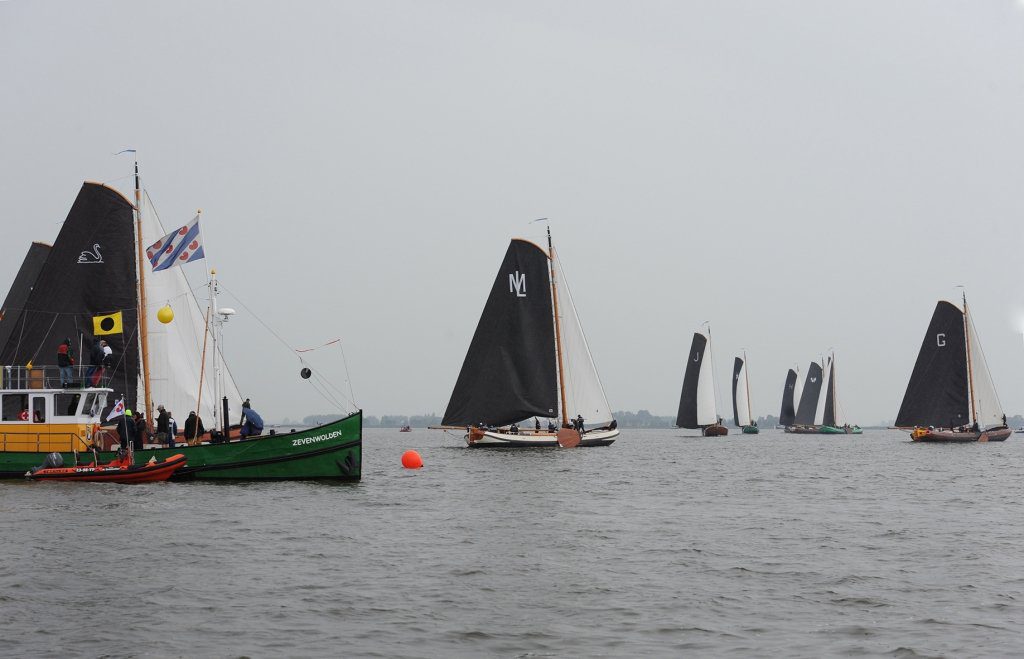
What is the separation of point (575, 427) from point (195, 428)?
33.7 m

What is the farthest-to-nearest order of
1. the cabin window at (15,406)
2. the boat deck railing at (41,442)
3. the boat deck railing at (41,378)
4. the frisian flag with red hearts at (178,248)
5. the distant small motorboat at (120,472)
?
the frisian flag with red hearts at (178,248) < the boat deck railing at (41,378) < the cabin window at (15,406) < the boat deck railing at (41,442) < the distant small motorboat at (120,472)

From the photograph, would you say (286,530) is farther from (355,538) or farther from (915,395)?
(915,395)

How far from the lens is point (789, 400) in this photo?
17612 centimetres

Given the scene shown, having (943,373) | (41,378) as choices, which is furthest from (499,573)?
(943,373)

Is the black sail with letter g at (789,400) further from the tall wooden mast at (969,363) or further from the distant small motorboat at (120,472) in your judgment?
the distant small motorboat at (120,472)

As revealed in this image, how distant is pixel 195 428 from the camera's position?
40688mm

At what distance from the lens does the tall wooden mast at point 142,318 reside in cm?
4303

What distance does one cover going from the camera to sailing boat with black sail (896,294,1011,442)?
8662 centimetres

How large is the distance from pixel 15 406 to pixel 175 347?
33.3ft

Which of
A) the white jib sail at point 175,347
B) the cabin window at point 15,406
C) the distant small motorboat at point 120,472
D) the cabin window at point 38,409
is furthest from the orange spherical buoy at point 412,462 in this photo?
the cabin window at point 15,406

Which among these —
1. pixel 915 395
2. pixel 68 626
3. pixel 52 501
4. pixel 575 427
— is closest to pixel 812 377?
pixel 915 395

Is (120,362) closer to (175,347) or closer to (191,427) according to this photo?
(175,347)

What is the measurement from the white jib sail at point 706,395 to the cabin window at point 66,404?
9819cm

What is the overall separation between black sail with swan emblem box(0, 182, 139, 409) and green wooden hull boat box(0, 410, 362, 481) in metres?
Answer: 6.71
